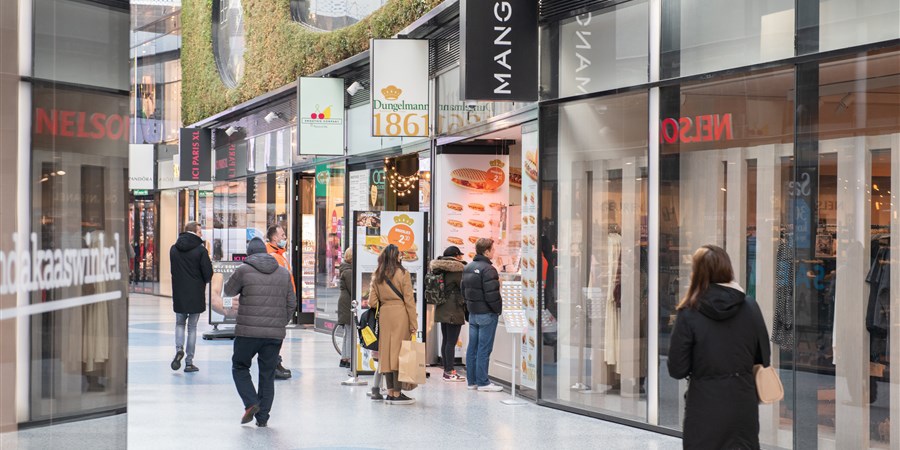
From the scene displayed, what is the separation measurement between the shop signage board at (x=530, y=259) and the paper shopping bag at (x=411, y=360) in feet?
4.53

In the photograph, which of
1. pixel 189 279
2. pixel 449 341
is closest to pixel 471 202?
pixel 449 341

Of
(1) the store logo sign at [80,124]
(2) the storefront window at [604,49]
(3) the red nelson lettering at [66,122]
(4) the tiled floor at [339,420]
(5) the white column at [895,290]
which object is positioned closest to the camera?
(1) the store logo sign at [80,124]

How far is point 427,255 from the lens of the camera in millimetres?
14281

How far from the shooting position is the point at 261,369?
991cm

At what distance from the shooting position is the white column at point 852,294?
8047 mm

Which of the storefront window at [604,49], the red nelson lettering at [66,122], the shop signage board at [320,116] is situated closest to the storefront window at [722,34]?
the storefront window at [604,49]

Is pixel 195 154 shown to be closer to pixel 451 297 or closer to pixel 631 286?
pixel 451 297

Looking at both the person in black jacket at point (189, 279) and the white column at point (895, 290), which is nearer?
A: the white column at point (895, 290)

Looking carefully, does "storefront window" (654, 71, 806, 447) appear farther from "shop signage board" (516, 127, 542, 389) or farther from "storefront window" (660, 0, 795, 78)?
"shop signage board" (516, 127, 542, 389)

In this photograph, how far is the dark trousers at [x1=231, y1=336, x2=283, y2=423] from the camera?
9.71 meters

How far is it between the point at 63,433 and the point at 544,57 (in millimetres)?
8516

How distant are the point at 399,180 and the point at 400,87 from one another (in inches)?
130

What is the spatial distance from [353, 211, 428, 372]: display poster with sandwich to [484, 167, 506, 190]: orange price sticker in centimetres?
160

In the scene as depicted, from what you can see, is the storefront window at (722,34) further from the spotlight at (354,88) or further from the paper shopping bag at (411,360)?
the spotlight at (354,88)
